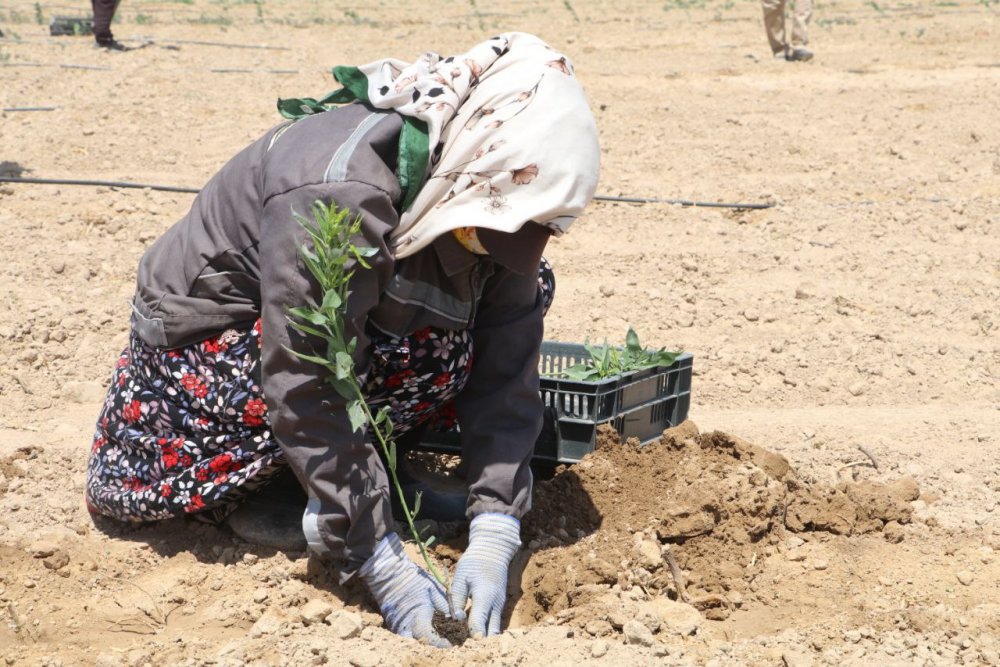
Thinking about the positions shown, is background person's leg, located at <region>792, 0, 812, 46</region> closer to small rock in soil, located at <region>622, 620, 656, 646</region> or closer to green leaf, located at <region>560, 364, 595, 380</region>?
green leaf, located at <region>560, 364, 595, 380</region>

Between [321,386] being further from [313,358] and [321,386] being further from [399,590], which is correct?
[399,590]

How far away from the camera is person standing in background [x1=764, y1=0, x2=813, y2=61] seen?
8.74m

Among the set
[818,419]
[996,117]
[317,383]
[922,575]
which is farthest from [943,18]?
[317,383]

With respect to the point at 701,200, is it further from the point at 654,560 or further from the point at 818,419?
the point at 654,560

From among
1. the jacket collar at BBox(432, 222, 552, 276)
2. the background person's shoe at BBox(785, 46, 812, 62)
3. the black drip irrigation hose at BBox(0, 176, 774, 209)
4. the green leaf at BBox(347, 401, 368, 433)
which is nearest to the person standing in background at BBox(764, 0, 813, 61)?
the background person's shoe at BBox(785, 46, 812, 62)

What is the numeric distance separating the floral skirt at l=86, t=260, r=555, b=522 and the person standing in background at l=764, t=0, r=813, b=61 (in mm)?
6942

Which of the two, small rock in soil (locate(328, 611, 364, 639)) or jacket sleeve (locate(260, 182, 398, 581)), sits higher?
jacket sleeve (locate(260, 182, 398, 581))

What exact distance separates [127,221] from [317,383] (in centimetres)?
302

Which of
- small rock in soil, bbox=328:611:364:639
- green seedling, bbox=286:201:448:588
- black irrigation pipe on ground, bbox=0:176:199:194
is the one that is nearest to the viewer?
green seedling, bbox=286:201:448:588

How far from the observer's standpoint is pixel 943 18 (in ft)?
36.5

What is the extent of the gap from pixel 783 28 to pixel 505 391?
706cm

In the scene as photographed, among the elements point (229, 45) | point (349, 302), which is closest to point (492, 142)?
point (349, 302)

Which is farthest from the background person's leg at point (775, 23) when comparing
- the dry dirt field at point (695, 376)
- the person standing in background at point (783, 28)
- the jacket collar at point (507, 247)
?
the jacket collar at point (507, 247)

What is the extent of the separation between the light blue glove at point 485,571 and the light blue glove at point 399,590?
0.20ft
